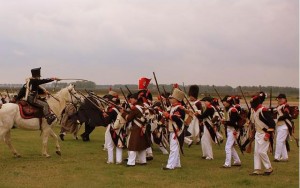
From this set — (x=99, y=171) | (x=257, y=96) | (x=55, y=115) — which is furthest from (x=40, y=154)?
(x=257, y=96)

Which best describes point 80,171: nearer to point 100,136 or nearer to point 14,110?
point 14,110

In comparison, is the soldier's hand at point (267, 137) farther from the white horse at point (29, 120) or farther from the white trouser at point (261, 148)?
the white horse at point (29, 120)

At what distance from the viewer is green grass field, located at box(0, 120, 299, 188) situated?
9.45 metres

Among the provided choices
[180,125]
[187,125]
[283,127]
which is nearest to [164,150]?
[187,125]

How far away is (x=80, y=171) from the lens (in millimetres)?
10727

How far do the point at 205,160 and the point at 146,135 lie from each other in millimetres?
2319

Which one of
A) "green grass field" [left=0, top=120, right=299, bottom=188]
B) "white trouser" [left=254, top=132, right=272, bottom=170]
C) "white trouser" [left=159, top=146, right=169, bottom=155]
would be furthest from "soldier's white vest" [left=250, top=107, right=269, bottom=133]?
"white trouser" [left=159, top=146, right=169, bottom=155]

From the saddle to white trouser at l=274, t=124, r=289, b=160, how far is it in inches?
275

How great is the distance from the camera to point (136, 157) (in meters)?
12.3

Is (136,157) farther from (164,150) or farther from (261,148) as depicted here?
(261,148)

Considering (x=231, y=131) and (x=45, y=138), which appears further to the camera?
(x=45, y=138)

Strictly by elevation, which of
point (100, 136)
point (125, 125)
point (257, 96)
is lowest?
point (100, 136)

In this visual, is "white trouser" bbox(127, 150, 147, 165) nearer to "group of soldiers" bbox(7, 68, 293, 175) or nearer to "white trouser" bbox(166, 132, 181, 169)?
"group of soldiers" bbox(7, 68, 293, 175)

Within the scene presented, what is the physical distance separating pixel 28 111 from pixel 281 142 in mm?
7410
